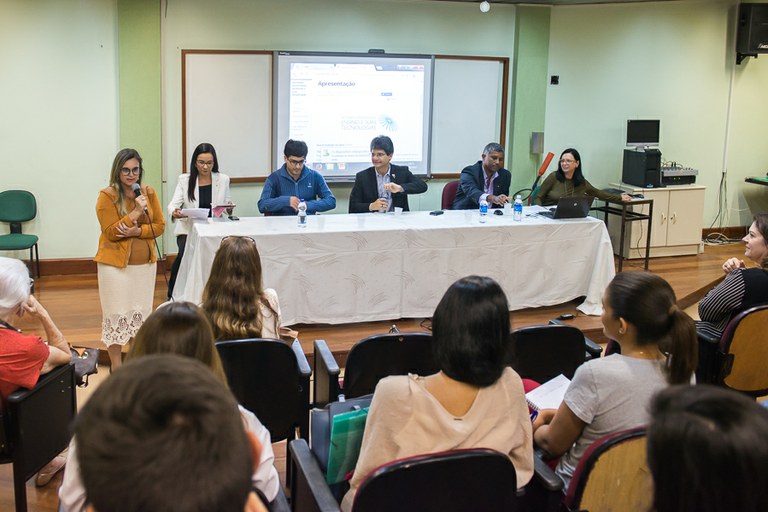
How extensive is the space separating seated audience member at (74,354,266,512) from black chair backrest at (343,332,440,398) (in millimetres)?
2151

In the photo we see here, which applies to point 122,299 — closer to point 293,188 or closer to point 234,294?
point 234,294

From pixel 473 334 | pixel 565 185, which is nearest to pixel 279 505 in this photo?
pixel 473 334

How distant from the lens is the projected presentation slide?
6820 millimetres

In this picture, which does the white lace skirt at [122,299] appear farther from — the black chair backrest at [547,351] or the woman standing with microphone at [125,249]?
the black chair backrest at [547,351]

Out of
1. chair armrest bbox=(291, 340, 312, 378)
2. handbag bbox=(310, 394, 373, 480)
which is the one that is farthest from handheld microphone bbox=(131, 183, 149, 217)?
handbag bbox=(310, 394, 373, 480)

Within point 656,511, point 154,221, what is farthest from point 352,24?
point 656,511

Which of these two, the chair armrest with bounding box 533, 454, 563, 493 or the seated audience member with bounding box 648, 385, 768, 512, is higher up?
the seated audience member with bounding box 648, 385, 768, 512

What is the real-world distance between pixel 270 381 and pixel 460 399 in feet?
3.93

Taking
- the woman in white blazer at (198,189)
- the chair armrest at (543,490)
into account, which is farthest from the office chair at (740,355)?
the woman in white blazer at (198,189)

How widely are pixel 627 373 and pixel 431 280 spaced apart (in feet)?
9.99

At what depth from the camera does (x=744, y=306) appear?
3.75 meters

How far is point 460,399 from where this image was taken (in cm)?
212

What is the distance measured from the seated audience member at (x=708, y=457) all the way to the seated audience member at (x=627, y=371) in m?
1.15

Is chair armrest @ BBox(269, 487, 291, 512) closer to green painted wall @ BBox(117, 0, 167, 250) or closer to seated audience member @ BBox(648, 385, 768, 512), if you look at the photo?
seated audience member @ BBox(648, 385, 768, 512)
